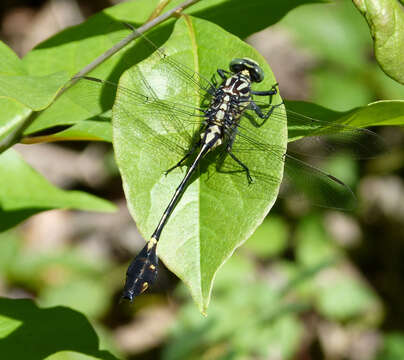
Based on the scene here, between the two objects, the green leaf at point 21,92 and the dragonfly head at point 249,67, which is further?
the dragonfly head at point 249,67

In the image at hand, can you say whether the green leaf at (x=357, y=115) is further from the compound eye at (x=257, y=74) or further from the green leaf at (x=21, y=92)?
the green leaf at (x=21, y=92)

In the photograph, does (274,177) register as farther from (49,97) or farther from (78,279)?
(78,279)

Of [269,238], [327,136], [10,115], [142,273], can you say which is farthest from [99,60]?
[269,238]

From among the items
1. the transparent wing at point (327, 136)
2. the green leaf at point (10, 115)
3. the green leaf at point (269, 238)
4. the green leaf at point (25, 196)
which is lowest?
the green leaf at point (269, 238)

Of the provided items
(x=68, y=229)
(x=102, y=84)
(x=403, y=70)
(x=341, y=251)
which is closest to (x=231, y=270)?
(x=341, y=251)

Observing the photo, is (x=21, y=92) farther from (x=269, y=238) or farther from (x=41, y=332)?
(x=269, y=238)

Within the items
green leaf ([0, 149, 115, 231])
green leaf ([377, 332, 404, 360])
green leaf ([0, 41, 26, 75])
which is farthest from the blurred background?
green leaf ([0, 41, 26, 75])

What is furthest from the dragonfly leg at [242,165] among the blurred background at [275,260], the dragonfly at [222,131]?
the blurred background at [275,260]
